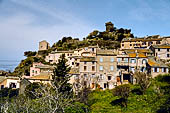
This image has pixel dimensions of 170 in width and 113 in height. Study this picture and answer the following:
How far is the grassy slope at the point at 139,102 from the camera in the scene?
97.7ft

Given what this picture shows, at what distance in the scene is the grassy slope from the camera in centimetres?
2977

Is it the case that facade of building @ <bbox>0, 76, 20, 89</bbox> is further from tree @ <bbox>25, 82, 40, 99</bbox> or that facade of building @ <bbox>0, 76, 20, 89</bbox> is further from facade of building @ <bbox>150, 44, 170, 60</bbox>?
facade of building @ <bbox>150, 44, 170, 60</bbox>

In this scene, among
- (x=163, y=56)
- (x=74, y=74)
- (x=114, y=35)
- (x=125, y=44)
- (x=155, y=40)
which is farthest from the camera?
(x=114, y=35)

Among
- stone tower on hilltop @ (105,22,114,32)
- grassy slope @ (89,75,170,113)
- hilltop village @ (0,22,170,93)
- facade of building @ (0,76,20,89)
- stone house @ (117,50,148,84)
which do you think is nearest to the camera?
grassy slope @ (89,75,170,113)

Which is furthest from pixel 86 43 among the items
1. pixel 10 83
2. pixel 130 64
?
pixel 10 83

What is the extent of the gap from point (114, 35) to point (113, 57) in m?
31.8

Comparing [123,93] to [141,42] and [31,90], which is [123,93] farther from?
[141,42]

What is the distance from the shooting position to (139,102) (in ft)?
108

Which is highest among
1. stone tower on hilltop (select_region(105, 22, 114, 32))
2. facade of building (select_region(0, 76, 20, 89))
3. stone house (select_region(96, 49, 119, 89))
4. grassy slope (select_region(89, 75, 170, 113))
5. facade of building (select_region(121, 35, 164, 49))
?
stone tower on hilltop (select_region(105, 22, 114, 32))

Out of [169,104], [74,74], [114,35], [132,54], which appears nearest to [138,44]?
[114,35]

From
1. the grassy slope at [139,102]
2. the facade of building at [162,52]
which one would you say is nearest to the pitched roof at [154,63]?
the grassy slope at [139,102]

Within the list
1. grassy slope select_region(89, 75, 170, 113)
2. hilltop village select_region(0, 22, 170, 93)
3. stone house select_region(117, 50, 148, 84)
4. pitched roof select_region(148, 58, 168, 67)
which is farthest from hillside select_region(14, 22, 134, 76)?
grassy slope select_region(89, 75, 170, 113)

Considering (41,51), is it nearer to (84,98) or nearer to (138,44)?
(138,44)

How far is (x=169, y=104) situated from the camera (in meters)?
27.1
